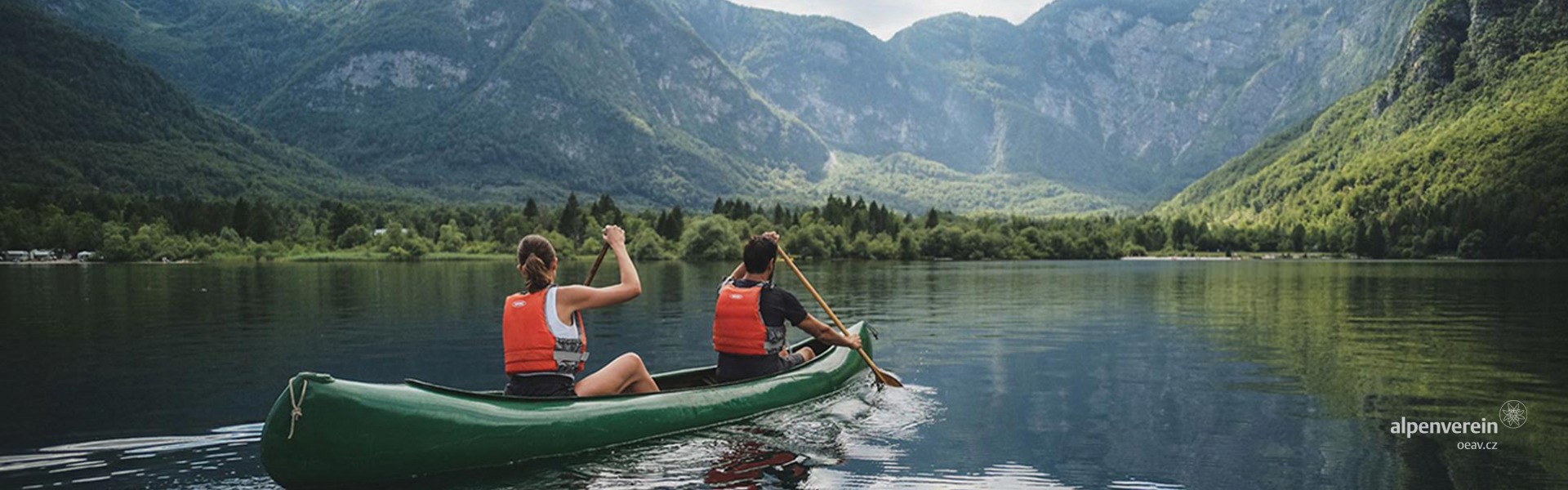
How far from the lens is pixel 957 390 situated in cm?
2006

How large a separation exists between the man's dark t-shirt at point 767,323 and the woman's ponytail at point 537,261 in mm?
3830

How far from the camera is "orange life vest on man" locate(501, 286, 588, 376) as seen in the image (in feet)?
41.4

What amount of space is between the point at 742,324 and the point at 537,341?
400 centimetres

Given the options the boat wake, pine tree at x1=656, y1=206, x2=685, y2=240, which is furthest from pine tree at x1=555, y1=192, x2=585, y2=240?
the boat wake

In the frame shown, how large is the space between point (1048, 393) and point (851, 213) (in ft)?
436

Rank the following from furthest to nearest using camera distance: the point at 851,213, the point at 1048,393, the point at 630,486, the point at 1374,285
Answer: the point at 851,213
the point at 1374,285
the point at 1048,393
the point at 630,486

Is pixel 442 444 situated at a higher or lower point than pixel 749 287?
lower

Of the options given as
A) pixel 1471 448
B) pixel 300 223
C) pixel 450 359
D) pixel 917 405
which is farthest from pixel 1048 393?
pixel 300 223

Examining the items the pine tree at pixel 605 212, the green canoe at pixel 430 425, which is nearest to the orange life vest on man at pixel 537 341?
the green canoe at pixel 430 425

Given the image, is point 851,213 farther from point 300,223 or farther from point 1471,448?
point 1471,448

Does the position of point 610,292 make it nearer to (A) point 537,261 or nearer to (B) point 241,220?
(A) point 537,261

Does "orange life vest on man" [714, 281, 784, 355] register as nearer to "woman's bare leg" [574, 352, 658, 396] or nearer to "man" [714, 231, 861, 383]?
"man" [714, 231, 861, 383]

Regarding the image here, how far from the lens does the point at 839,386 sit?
18.3 m

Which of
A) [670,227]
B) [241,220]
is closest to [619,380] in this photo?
[670,227]
